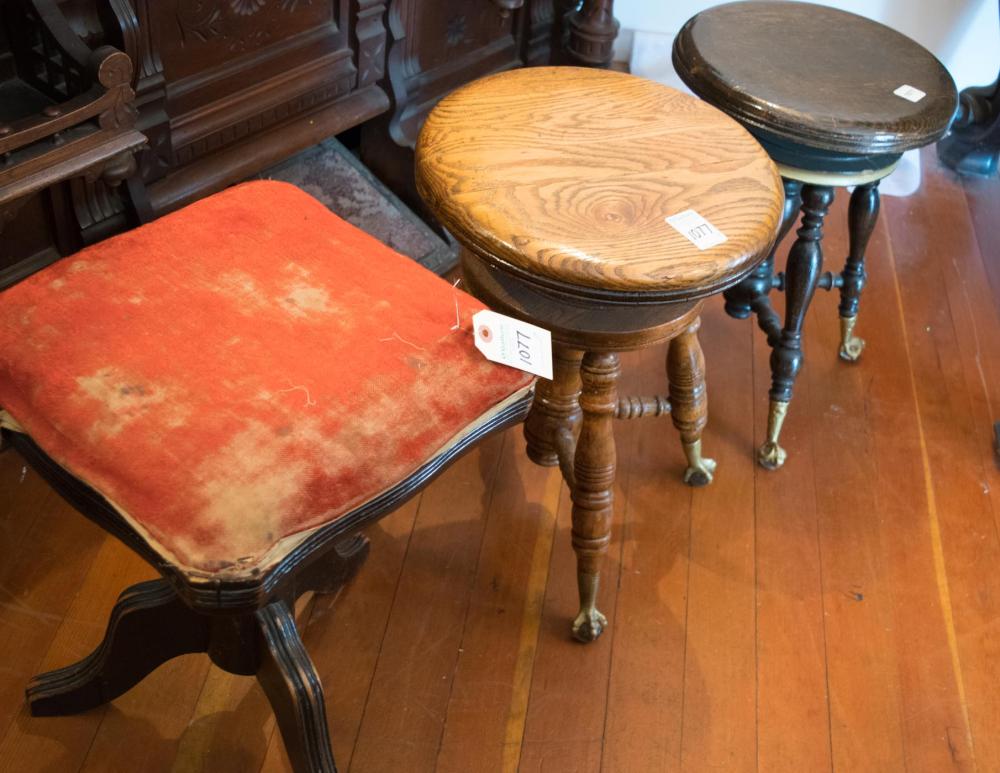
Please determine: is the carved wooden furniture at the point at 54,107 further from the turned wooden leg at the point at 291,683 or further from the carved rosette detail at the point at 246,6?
the turned wooden leg at the point at 291,683

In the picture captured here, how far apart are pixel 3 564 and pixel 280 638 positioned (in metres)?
0.68

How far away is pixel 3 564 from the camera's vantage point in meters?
1.75

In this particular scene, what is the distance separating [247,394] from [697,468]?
1.11m

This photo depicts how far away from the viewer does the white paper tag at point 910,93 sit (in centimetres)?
173

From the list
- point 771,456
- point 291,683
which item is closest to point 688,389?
point 771,456

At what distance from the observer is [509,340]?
46.4 inches

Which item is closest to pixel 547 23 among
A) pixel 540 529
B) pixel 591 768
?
pixel 540 529

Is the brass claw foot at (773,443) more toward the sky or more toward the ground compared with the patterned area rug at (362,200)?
more toward the ground

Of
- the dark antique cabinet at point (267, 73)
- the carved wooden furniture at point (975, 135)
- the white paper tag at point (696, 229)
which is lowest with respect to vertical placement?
the carved wooden furniture at point (975, 135)

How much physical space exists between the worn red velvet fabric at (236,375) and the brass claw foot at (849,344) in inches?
49.9

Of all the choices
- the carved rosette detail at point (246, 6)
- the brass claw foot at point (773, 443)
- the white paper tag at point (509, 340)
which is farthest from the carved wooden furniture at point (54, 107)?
the brass claw foot at point (773, 443)

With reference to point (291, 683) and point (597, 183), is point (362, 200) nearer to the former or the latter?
point (597, 183)

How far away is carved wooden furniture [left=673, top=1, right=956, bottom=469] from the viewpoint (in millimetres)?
1669

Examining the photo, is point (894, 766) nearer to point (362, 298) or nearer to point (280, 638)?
point (280, 638)
